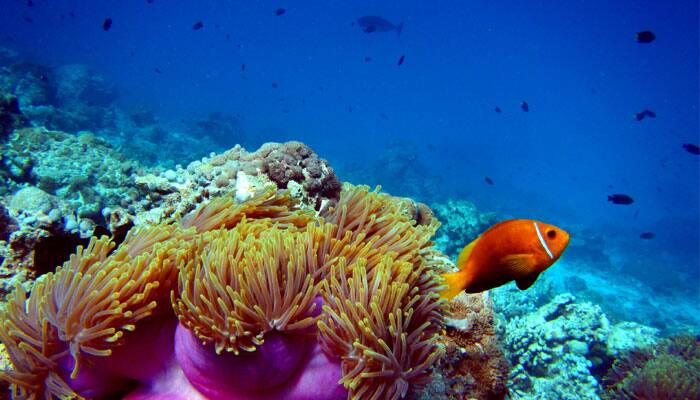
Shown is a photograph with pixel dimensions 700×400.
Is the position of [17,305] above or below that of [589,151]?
above

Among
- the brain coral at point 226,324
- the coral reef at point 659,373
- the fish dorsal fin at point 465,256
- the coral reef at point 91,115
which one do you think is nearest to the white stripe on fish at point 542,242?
the fish dorsal fin at point 465,256

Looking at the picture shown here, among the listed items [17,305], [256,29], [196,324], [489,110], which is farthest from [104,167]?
A: [256,29]

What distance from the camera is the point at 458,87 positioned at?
103m

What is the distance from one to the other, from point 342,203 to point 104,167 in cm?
835

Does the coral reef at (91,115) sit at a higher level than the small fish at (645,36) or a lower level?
higher

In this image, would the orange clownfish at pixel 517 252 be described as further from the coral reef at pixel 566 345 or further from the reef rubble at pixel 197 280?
the coral reef at pixel 566 345

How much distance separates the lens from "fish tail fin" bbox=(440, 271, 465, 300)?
A: 1.96 metres

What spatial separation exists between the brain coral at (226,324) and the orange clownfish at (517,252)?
332mm

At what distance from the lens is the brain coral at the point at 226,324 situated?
5.49 ft

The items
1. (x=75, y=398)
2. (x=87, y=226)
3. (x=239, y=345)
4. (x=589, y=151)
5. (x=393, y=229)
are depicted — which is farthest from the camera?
(x=589, y=151)

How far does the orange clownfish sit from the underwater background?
2140 millimetres

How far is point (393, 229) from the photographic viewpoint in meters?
2.32

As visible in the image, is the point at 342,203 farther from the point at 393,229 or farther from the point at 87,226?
the point at 87,226

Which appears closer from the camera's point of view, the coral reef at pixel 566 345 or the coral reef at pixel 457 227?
the coral reef at pixel 566 345
